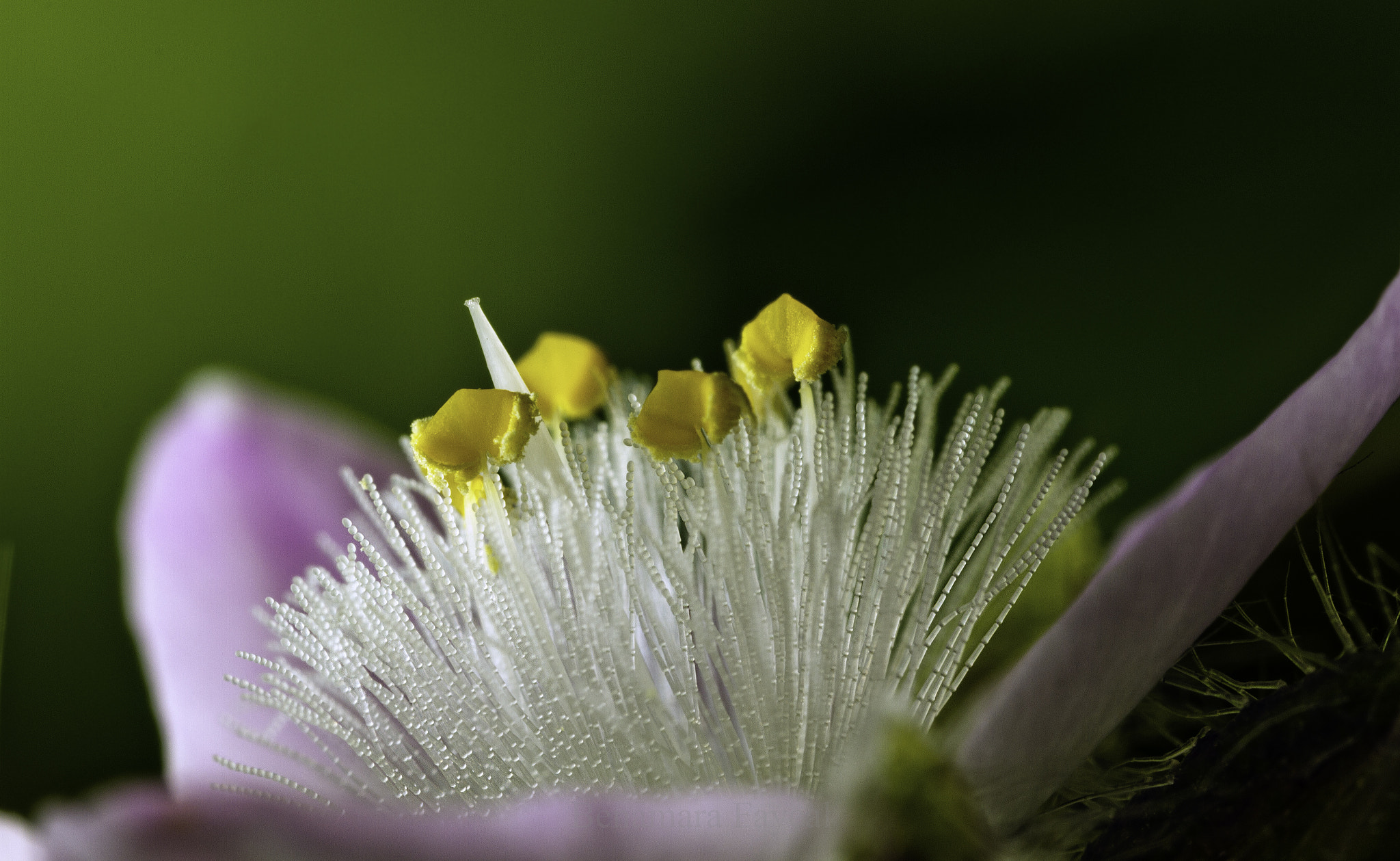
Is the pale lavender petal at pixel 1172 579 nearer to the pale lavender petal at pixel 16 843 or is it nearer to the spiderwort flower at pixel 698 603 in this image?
the spiderwort flower at pixel 698 603

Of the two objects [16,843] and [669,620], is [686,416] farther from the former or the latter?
[16,843]

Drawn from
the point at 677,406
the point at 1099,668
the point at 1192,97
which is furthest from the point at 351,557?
the point at 1192,97

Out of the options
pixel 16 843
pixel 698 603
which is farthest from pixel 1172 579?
pixel 16 843

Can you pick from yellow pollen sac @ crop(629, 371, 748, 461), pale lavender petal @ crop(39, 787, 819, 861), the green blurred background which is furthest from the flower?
the green blurred background

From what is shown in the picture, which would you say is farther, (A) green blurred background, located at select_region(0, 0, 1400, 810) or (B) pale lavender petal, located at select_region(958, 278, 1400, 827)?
(A) green blurred background, located at select_region(0, 0, 1400, 810)

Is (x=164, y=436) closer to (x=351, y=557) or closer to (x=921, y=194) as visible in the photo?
(x=351, y=557)

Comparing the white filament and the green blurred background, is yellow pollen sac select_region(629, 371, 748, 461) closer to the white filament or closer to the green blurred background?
the white filament
